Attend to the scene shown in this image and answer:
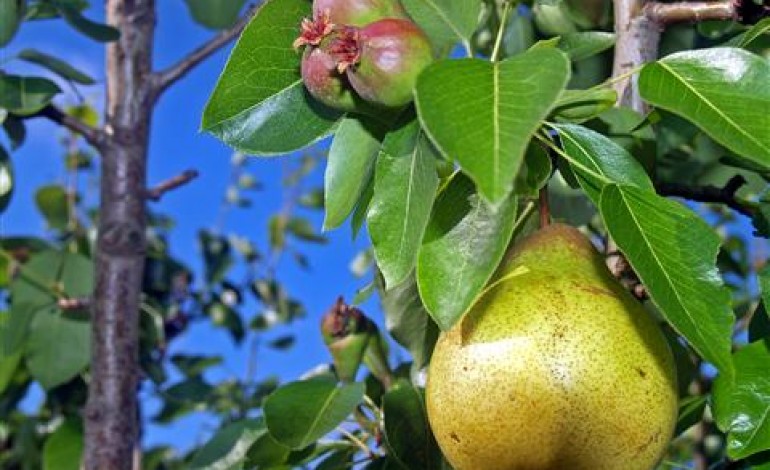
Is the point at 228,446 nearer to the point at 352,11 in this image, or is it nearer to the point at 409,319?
the point at 409,319

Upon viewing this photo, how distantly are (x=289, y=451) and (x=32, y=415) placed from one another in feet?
5.05

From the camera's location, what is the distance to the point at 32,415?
2.62m

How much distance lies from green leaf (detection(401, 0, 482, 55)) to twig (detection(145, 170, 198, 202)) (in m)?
0.92

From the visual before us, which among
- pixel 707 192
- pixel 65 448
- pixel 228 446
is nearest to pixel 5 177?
pixel 65 448

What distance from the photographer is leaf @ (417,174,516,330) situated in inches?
30.8

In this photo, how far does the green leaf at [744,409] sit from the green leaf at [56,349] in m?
1.38

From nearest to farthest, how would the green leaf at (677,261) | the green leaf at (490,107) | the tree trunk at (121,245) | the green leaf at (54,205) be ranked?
the green leaf at (490,107)
the green leaf at (677,261)
the tree trunk at (121,245)
the green leaf at (54,205)

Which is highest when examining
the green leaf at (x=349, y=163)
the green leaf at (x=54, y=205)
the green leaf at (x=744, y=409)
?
the green leaf at (x=54, y=205)

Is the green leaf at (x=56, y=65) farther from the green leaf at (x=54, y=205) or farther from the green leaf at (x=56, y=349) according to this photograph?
the green leaf at (x=54, y=205)

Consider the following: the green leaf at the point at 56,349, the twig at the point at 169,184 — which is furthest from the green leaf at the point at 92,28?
the green leaf at the point at 56,349

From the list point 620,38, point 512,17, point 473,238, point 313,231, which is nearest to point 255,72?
point 473,238

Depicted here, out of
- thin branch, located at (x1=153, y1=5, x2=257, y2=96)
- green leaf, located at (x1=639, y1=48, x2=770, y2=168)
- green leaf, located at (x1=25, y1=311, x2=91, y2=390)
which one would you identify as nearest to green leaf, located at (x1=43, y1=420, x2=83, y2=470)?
green leaf, located at (x1=25, y1=311, x2=91, y2=390)

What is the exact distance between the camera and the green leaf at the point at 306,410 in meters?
1.17

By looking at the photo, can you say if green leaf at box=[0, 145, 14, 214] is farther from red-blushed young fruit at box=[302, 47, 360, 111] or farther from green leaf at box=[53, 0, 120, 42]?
red-blushed young fruit at box=[302, 47, 360, 111]
